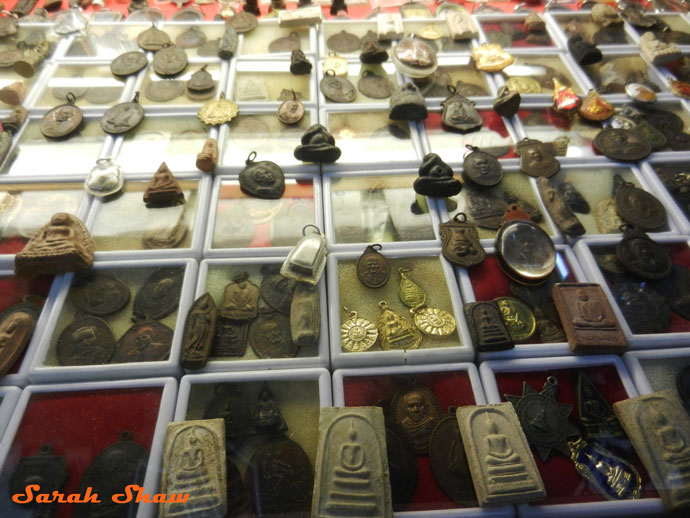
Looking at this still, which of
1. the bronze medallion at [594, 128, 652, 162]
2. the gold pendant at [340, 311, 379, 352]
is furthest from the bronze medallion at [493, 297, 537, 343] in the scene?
the bronze medallion at [594, 128, 652, 162]

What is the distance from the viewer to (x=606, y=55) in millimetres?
4934

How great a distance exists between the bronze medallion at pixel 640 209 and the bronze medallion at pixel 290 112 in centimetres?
294

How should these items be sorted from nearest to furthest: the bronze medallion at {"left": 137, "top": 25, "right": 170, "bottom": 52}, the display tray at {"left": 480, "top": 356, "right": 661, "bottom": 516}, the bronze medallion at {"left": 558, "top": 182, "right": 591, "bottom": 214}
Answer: the display tray at {"left": 480, "top": 356, "right": 661, "bottom": 516}, the bronze medallion at {"left": 558, "top": 182, "right": 591, "bottom": 214}, the bronze medallion at {"left": 137, "top": 25, "right": 170, "bottom": 52}

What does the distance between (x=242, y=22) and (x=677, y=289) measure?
5.27 metres

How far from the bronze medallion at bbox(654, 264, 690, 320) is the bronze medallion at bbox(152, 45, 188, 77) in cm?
491

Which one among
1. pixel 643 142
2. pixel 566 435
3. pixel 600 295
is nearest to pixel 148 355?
pixel 566 435

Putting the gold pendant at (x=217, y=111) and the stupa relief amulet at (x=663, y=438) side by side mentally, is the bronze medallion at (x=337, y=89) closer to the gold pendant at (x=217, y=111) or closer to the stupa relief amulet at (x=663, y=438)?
the gold pendant at (x=217, y=111)

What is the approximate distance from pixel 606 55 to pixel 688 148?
170 centimetres

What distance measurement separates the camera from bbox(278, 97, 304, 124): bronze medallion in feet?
13.1

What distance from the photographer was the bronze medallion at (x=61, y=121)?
3.81 metres

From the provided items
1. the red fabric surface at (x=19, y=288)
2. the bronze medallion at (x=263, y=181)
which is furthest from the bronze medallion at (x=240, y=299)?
the red fabric surface at (x=19, y=288)

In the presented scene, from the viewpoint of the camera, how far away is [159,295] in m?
2.80

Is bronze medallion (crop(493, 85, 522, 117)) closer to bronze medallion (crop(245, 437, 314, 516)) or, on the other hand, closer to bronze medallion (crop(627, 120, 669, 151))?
bronze medallion (crop(627, 120, 669, 151))

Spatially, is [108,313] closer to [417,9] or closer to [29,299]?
[29,299]
